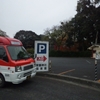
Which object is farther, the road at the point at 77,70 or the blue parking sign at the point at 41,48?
the blue parking sign at the point at 41,48

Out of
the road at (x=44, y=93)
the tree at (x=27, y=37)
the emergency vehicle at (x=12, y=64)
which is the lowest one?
the road at (x=44, y=93)

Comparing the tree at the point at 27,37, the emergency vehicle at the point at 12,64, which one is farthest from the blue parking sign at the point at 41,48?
the tree at the point at 27,37

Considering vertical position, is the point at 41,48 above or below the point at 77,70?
above

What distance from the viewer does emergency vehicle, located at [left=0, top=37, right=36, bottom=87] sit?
21.6 ft

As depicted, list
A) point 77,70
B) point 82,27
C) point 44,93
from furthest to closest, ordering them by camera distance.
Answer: point 82,27
point 77,70
point 44,93

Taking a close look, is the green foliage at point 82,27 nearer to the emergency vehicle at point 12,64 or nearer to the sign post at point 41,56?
the sign post at point 41,56

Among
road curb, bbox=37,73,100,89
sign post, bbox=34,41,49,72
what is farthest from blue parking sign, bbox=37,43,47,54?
road curb, bbox=37,73,100,89

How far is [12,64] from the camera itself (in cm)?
657

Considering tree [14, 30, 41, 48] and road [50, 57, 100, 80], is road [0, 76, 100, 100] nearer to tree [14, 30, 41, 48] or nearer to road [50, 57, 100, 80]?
road [50, 57, 100, 80]

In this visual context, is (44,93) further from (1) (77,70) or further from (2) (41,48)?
(1) (77,70)

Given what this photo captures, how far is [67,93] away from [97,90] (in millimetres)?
1550

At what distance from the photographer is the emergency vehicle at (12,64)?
259 inches

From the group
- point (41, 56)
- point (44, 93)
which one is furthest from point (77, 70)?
point (44, 93)

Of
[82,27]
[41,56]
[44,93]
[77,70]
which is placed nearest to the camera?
[44,93]
